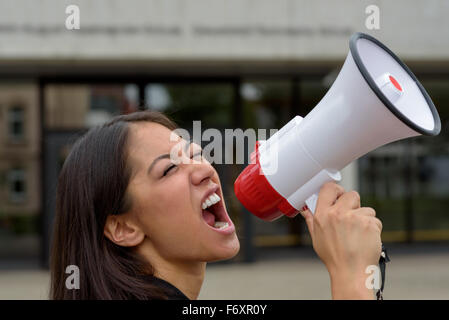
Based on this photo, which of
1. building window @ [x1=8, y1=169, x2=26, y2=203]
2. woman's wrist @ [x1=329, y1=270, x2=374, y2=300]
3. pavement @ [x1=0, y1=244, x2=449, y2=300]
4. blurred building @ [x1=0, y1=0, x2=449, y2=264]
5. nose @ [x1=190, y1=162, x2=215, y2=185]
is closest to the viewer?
woman's wrist @ [x1=329, y1=270, x2=374, y2=300]

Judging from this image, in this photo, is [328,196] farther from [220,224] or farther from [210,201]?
[220,224]

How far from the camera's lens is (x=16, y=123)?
29.3ft

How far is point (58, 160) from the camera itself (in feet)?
28.4

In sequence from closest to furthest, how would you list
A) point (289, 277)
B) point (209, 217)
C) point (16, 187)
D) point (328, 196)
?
point (328, 196) → point (209, 217) → point (289, 277) → point (16, 187)

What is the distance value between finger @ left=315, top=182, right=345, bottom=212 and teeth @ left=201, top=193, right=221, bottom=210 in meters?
0.41

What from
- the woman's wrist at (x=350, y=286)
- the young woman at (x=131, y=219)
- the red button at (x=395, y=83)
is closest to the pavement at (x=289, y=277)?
the young woman at (x=131, y=219)

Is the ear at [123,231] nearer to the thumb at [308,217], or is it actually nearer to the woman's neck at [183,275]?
the woman's neck at [183,275]

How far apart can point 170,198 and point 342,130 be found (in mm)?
512

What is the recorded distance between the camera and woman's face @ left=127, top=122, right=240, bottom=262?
1.47 meters

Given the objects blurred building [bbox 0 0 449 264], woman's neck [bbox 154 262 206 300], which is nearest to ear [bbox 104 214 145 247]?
woman's neck [bbox 154 262 206 300]

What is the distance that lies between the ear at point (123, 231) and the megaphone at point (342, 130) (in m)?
0.35

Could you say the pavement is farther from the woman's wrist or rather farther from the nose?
the woman's wrist

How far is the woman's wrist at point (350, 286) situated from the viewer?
1116 mm

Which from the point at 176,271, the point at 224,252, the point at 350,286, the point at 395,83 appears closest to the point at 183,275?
the point at 176,271
